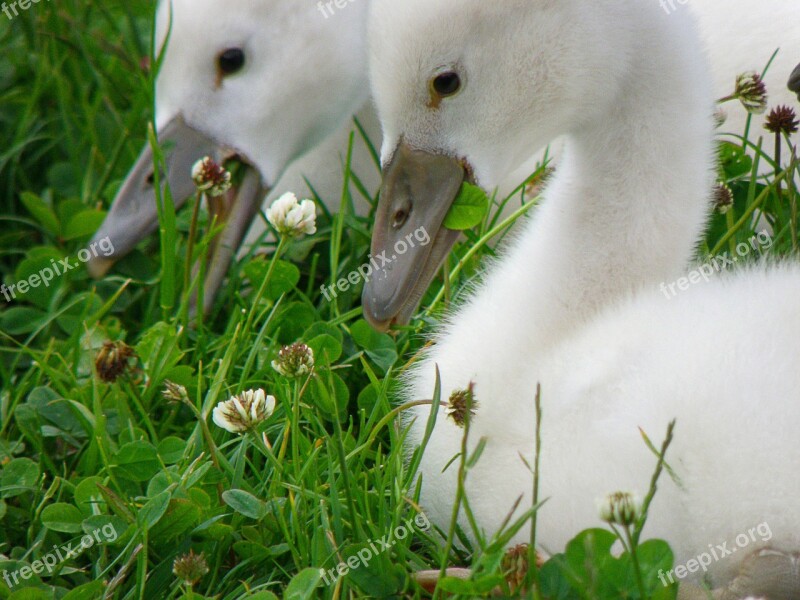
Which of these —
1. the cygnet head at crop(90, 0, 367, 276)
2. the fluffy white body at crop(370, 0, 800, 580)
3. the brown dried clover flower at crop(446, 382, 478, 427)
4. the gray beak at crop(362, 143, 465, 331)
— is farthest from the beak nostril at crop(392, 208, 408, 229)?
the cygnet head at crop(90, 0, 367, 276)

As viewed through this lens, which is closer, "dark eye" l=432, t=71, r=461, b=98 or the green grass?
the green grass

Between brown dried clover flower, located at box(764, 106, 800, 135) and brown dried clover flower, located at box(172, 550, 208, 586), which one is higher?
brown dried clover flower, located at box(764, 106, 800, 135)

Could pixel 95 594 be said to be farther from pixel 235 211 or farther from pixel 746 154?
pixel 746 154

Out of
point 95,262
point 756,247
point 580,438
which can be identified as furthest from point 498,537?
point 95,262

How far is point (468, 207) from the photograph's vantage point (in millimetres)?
2365

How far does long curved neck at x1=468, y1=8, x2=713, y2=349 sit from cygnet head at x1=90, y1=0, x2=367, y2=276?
112 cm

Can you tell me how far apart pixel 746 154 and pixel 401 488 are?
4.38 ft

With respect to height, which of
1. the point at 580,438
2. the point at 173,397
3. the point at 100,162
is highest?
the point at 100,162

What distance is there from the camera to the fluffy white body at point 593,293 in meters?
1.89

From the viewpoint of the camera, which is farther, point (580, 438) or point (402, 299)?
point (402, 299)

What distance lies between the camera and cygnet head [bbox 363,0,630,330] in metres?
2.21

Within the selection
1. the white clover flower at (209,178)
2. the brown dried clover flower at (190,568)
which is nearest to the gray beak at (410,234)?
the white clover flower at (209,178)

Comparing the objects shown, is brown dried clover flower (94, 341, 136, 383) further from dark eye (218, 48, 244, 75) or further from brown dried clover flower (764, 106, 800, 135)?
brown dried clover flower (764, 106, 800, 135)

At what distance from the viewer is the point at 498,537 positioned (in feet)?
5.96
